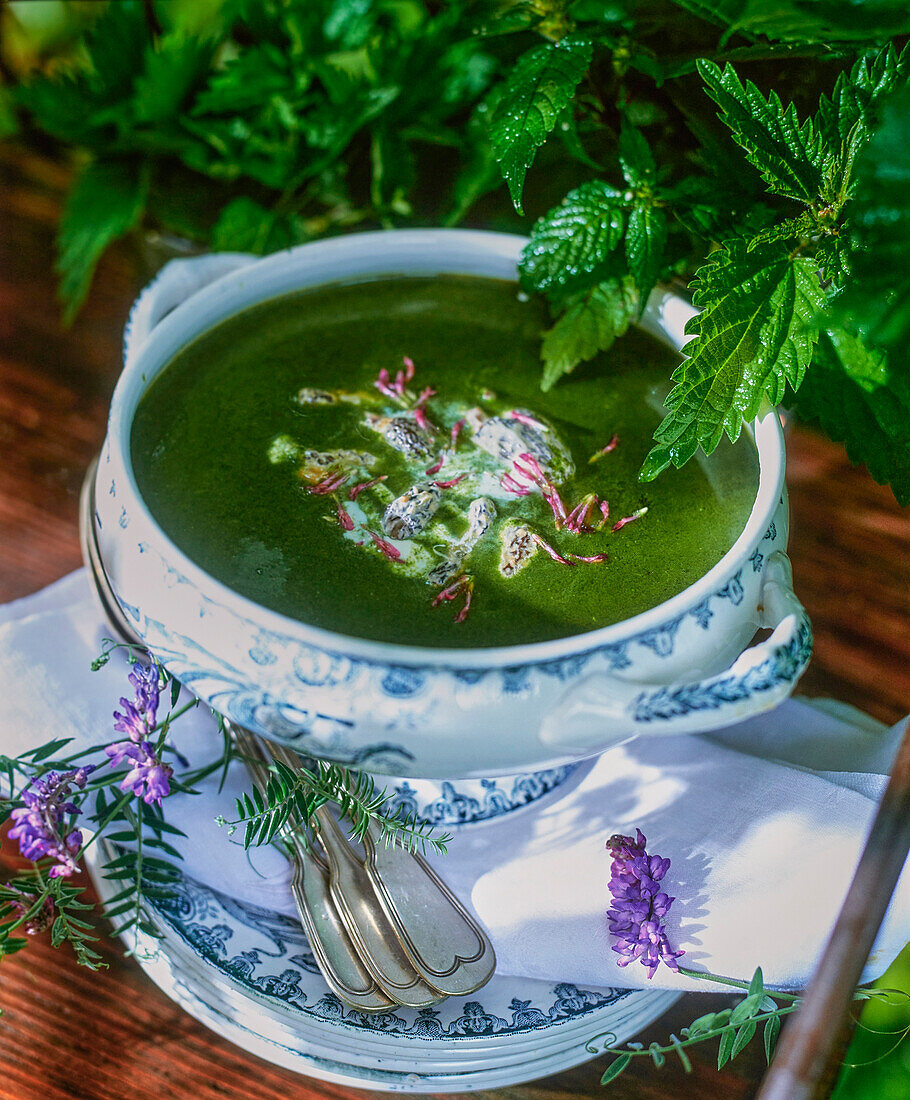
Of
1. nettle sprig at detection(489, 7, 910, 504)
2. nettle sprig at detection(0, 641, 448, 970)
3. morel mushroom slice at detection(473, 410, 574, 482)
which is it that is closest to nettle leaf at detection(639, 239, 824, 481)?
nettle sprig at detection(489, 7, 910, 504)

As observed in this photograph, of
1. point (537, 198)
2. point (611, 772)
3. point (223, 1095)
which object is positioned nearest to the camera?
point (223, 1095)

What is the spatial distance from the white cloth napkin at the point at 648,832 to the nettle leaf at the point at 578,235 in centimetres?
40

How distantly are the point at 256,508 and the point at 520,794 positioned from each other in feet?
1.06

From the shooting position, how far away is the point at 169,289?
0.93 m

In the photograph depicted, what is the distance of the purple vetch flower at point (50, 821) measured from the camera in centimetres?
69

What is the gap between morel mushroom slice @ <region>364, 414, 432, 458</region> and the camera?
80 centimetres

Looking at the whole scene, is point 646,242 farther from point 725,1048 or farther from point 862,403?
point 725,1048

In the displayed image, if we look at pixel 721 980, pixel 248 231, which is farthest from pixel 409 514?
pixel 248 231

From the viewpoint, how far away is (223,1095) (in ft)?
2.35

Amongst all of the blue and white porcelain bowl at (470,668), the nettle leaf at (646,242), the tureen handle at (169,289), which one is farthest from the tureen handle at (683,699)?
the tureen handle at (169,289)

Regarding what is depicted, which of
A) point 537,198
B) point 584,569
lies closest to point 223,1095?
point 584,569

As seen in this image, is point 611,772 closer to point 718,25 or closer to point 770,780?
point 770,780

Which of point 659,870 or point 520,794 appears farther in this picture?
point 520,794

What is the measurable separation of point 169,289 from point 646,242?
1.42 ft
